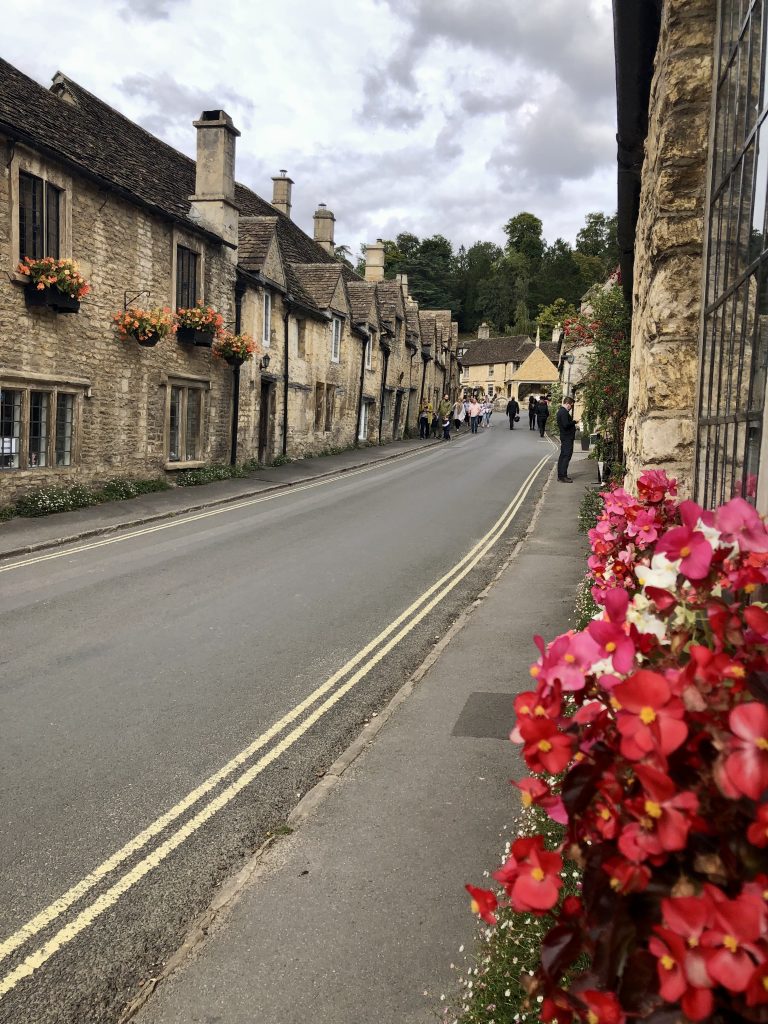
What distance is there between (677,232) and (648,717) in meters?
3.70

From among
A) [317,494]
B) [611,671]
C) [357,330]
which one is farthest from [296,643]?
[357,330]

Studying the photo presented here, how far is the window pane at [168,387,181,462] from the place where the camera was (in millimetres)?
20812

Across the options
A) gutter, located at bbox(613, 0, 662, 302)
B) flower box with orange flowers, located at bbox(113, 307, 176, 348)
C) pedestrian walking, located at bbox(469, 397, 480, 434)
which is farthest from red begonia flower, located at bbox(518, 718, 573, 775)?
pedestrian walking, located at bbox(469, 397, 480, 434)

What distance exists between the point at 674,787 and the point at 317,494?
62.8 ft

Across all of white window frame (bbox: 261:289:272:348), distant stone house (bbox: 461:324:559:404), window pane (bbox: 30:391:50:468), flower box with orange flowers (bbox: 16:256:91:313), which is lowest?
window pane (bbox: 30:391:50:468)

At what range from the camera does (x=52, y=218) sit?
15883mm

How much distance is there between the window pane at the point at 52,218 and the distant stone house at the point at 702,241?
13456mm

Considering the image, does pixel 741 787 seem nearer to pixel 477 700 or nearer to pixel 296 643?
pixel 477 700

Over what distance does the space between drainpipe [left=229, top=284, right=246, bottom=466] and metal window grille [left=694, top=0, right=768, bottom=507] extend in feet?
67.3

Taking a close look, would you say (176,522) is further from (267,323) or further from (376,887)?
(376,887)

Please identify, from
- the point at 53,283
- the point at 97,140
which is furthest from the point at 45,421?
the point at 97,140

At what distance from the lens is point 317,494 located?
20375 millimetres

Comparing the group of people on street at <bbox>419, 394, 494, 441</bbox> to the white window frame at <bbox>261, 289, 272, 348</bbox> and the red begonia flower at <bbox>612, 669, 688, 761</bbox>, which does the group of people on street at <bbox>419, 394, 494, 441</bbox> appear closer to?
the white window frame at <bbox>261, 289, 272, 348</bbox>

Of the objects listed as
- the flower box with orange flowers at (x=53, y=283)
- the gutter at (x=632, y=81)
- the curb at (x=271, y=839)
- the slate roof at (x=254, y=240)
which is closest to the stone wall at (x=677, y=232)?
the gutter at (x=632, y=81)
